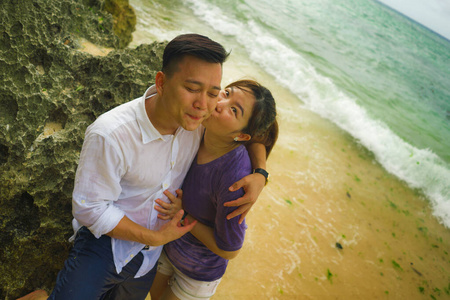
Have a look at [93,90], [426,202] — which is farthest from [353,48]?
[93,90]

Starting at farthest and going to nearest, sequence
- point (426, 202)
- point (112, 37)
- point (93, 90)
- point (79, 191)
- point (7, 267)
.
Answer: point (426, 202)
point (112, 37)
point (93, 90)
point (7, 267)
point (79, 191)

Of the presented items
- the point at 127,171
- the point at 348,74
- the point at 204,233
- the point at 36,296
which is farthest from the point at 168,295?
the point at 348,74

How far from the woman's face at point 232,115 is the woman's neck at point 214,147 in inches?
2.0

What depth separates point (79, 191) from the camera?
1.68 metres

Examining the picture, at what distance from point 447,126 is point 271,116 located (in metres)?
13.2

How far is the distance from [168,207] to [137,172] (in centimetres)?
36

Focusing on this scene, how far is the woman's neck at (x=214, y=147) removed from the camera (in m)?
2.10

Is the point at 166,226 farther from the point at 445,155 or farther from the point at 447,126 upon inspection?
the point at 447,126

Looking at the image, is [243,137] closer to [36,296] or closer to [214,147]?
[214,147]

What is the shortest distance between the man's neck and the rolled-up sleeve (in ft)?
0.96

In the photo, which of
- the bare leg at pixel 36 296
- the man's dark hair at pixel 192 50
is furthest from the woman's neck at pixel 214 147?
the bare leg at pixel 36 296

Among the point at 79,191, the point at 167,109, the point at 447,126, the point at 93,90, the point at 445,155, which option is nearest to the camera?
the point at 79,191

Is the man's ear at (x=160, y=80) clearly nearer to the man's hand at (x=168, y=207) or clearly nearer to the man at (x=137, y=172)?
the man at (x=137, y=172)

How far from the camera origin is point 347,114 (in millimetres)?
9047
